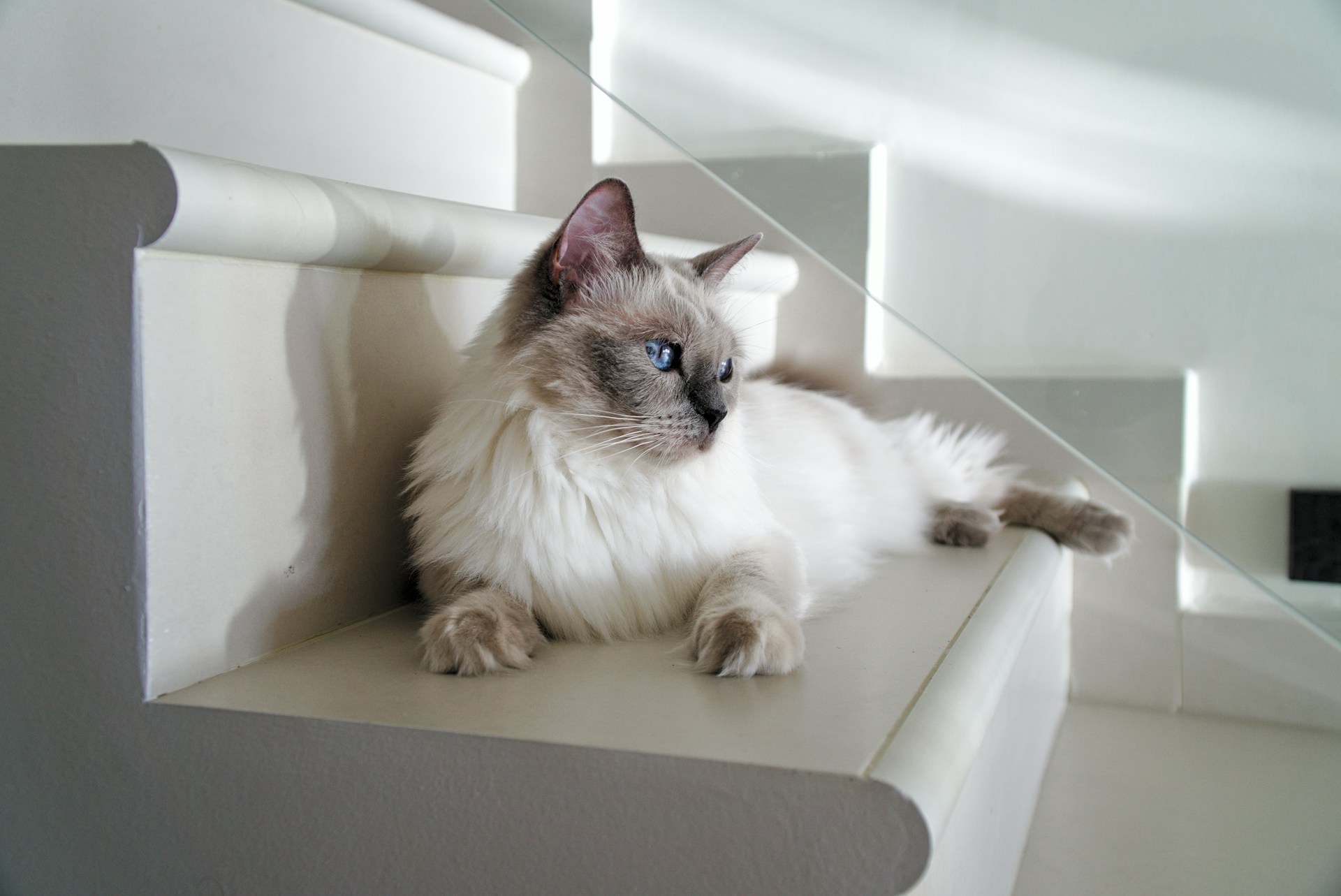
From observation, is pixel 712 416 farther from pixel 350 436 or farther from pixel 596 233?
pixel 350 436

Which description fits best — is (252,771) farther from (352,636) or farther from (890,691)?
(890,691)

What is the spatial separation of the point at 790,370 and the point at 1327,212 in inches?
53.8

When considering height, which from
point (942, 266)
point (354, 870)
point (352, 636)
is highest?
point (942, 266)

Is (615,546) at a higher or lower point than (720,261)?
lower

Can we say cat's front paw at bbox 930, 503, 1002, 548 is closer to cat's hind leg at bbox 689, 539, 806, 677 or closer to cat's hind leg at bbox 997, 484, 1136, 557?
cat's hind leg at bbox 997, 484, 1136, 557

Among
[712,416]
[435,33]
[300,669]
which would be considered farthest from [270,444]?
[435,33]

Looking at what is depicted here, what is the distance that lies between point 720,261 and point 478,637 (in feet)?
2.09

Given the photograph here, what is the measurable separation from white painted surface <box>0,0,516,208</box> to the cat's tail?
1260 mm

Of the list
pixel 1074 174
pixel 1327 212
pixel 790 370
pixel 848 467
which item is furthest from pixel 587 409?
pixel 790 370

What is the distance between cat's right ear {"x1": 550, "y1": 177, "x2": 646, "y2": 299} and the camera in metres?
1.21

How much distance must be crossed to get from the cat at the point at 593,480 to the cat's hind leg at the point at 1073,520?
967 millimetres

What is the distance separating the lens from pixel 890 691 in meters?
1.07

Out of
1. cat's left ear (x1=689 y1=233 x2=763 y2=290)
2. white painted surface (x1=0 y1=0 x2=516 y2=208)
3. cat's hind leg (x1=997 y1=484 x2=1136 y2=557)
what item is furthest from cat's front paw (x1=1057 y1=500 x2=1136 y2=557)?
white painted surface (x1=0 y1=0 x2=516 y2=208)

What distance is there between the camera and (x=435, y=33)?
237 centimetres
